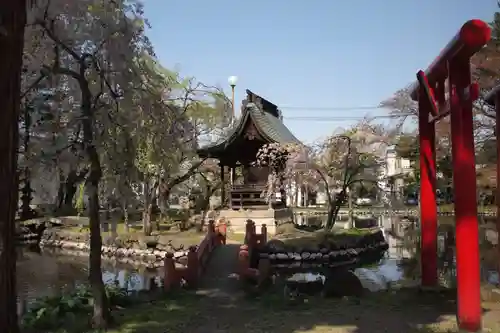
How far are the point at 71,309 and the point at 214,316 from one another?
9.01 ft

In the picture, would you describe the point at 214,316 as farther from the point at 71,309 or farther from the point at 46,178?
the point at 46,178

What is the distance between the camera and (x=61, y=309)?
8586mm

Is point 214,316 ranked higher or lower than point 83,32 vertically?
lower

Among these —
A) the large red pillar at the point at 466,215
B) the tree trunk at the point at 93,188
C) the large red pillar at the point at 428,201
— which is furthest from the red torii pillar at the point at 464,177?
the tree trunk at the point at 93,188

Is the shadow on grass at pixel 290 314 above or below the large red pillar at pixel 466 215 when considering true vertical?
below

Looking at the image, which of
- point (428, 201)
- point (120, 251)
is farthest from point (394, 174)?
point (428, 201)

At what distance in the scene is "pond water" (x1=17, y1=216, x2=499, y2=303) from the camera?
14.3 meters

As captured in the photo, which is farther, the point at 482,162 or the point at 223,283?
the point at 482,162

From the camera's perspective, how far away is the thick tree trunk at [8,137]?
14.4ft

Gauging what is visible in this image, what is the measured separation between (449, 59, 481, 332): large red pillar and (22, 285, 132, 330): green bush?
6.08 m

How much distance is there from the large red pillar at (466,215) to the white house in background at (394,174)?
2023 cm

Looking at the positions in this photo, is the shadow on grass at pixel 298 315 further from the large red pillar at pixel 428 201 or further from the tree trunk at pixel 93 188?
the large red pillar at pixel 428 201

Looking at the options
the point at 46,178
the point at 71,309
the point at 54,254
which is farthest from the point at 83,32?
the point at 54,254

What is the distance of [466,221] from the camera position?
6.21 meters
